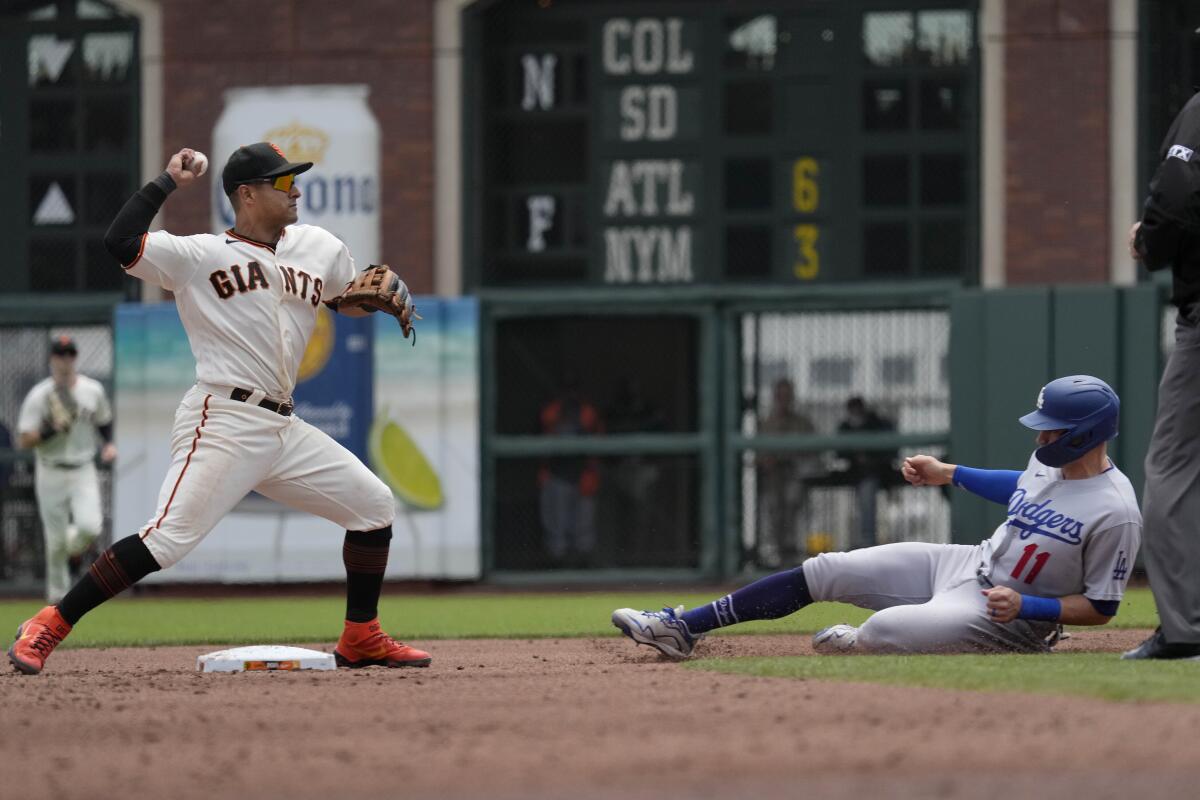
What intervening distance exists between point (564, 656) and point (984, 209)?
7921 mm

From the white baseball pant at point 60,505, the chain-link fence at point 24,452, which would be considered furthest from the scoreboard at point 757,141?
the white baseball pant at point 60,505

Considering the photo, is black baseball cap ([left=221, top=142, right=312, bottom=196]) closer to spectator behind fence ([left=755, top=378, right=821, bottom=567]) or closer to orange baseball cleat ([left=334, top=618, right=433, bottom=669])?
orange baseball cleat ([left=334, top=618, right=433, bottom=669])

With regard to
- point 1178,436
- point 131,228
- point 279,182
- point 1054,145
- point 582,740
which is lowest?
point 582,740

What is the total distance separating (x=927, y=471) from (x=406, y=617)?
5793 mm

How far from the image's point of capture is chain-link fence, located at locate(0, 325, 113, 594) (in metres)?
16.4

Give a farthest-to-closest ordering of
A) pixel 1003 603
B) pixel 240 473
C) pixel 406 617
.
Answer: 1. pixel 406 617
2. pixel 240 473
3. pixel 1003 603

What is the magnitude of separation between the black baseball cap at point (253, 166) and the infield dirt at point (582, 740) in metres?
2.04

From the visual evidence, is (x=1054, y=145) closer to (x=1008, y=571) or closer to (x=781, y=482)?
(x=781, y=482)

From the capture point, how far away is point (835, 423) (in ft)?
51.4

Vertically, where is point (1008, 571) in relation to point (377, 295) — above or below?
below

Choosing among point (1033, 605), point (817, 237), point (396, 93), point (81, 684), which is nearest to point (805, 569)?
point (1033, 605)

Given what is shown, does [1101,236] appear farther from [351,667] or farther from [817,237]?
[351,667]

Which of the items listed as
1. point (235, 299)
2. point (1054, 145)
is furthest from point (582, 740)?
point (1054, 145)

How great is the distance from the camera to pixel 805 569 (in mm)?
7680
